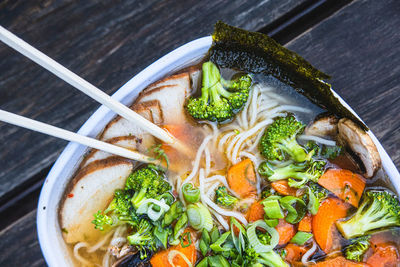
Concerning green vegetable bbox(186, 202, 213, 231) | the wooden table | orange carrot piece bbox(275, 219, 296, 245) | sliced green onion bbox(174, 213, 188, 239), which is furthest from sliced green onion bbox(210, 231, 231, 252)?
the wooden table

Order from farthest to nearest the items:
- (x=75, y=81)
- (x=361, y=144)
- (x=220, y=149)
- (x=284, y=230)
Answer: (x=220, y=149) < (x=284, y=230) < (x=361, y=144) < (x=75, y=81)

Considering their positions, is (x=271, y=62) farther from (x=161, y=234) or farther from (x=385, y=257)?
(x=385, y=257)

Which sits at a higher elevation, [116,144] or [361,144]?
[116,144]

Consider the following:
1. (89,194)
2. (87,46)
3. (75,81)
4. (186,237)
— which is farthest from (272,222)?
(87,46)

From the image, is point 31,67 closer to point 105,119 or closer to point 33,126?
point 105,119

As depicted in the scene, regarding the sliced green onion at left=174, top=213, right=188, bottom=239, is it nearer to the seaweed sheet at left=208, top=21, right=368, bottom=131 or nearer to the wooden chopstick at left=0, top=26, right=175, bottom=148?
the wooden chopstick at left=0, top=26, right=175, bottom=148

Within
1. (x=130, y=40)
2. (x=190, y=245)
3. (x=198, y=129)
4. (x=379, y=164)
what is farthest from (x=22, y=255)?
(x=379, y=164)
